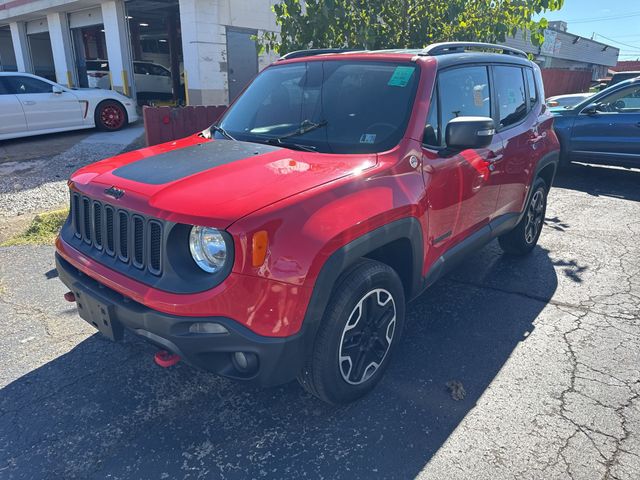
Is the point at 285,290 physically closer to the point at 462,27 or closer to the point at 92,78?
the point at 462,27

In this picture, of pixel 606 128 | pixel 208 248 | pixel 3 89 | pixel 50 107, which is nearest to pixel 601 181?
pixel 606 128

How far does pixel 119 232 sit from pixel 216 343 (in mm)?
806

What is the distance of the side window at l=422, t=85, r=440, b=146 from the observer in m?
2.97

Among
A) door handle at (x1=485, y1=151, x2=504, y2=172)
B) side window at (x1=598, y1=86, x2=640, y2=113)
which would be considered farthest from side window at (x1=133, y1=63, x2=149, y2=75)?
door handle at (x1=485, y1=151, x2=504, y2=172)

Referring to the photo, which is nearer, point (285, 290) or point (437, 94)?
point (285, 290)

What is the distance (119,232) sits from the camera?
8.00 feet

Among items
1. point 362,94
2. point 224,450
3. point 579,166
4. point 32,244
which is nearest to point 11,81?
point 32,244

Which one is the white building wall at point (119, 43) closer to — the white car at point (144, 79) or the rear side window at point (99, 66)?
the white car at point (144, 79)

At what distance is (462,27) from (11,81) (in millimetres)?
8852

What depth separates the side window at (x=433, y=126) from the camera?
9.74 feet

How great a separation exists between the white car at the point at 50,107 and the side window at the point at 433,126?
9.70 metres

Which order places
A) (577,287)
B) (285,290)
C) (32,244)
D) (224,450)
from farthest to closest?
(32,244) < (577,287) < (224,450) < (285,290)

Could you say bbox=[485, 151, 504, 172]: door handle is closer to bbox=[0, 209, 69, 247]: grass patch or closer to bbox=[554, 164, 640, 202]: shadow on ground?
bbox=[0, 209, 69, 247]: grass patch

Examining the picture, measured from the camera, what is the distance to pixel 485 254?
5.15 metres
